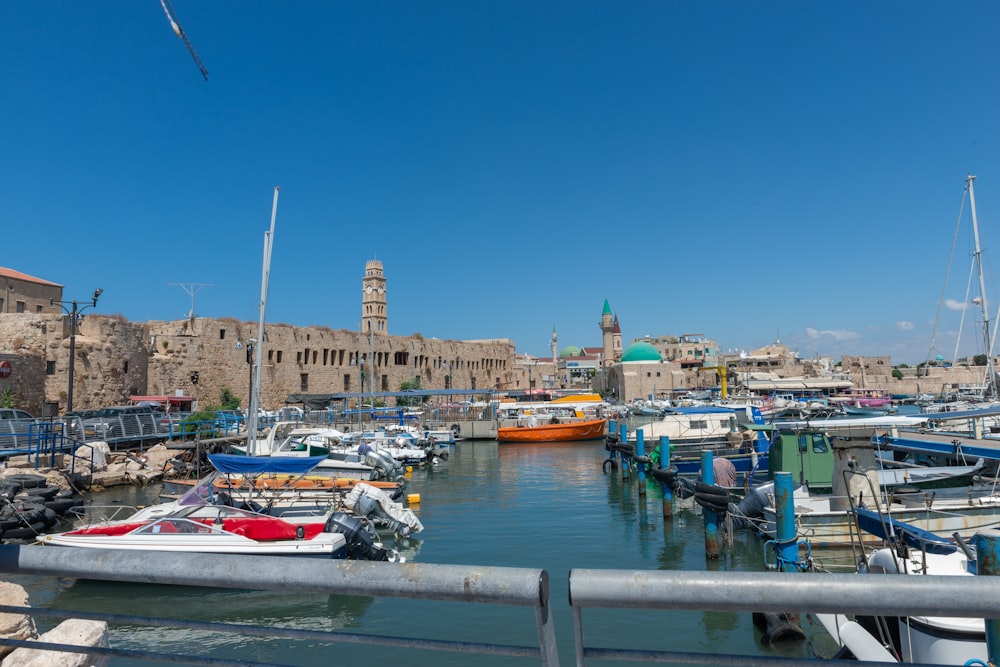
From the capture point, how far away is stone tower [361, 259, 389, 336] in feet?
213

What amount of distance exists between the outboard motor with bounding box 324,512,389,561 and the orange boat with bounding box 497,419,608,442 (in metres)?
22.7

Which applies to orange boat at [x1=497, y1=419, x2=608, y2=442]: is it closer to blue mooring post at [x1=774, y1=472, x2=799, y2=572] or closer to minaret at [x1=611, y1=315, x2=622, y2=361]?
blue mooring post at [x1=774, y1=472, x2=799, y2=572]

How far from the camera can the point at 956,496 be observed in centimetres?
1159

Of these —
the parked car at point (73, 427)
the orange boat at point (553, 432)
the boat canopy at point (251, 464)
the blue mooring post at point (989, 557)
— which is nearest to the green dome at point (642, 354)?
the orange boat at point (553, 432)

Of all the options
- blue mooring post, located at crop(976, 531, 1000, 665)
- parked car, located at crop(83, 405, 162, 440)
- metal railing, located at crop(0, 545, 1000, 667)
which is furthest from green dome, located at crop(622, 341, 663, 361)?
metal railing, located at crop(0, 545, 1000, 667)

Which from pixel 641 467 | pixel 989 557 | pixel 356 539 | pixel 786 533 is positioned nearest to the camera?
pixel 989 557

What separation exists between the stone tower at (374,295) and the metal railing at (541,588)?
6360 centimetres

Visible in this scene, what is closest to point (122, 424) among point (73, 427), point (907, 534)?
point (73, 427)

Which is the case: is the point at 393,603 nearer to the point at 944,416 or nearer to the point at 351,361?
the point at 944,416

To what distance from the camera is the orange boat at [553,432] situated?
33625 mm

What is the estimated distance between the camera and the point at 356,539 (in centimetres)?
1096


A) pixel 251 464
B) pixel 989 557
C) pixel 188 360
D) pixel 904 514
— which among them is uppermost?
pixel 188 360

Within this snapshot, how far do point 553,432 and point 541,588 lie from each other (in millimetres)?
32806

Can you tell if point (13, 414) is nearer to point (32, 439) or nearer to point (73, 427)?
point (73, 427)
